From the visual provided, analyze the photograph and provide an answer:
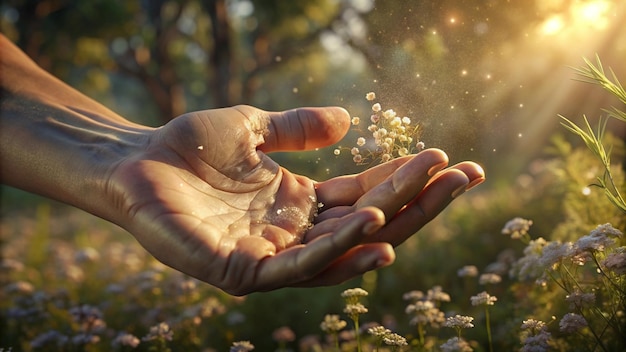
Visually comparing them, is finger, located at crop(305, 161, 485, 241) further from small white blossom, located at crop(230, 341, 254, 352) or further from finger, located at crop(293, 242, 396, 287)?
small white blossom, located at crop(230, 341, 254, 352)

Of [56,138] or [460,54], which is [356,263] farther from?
[56,138]

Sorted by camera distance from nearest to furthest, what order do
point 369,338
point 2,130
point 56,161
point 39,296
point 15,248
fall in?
point 56,161 < point 2,130 < point 369,338 < point 39,296 < point 15,248

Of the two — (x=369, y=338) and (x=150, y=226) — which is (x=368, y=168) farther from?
(x=369, y=338)

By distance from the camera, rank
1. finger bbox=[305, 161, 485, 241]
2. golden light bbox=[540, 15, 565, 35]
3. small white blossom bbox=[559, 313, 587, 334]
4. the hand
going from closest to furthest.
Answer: the hand, small white blossom bbox=[559, 313, 587, 334], finger bbox=[305, 161, 485, 241], golden light bbox=[540, 15, 565, 35]

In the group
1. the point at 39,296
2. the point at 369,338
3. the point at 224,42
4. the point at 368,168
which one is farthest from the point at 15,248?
the point at 368,168

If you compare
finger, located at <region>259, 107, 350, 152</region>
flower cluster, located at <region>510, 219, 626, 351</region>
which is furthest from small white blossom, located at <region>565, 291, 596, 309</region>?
finger, located at <region>259, 107, 350, 152</region>

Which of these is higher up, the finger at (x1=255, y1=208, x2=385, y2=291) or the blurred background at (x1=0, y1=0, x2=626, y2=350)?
the blurred background at (x1=0, y1=0, x2=626, y2=350)

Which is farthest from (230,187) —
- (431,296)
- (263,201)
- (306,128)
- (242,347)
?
(431,296)
